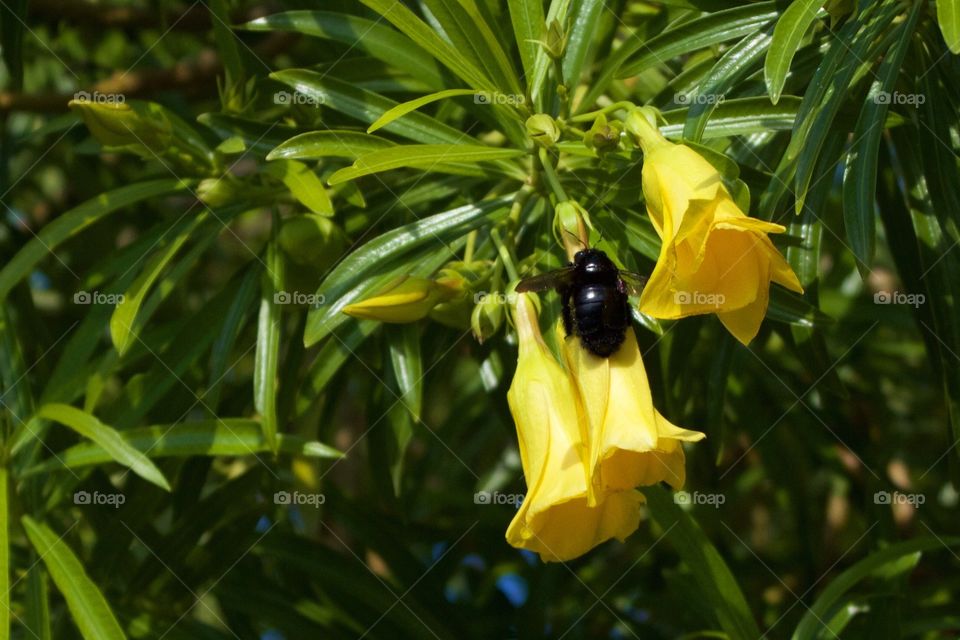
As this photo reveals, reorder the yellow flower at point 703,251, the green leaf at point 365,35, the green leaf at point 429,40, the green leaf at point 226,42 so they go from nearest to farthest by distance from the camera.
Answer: the yellow flower at point 703,251, the green leaf at point 429,40, the green leaf at point 365,35, the green leaf at point 226,42

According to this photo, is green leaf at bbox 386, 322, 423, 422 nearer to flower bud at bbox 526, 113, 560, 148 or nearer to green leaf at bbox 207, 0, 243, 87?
flower bud at bbox 526, 113, 560, 148

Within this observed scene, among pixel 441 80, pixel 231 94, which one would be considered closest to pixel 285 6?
pixel 231 94

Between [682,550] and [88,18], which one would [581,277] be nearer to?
[682,550]

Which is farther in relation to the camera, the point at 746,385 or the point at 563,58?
the point at 746,385

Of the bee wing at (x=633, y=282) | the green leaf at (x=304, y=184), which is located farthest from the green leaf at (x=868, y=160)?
the green leaf at (x=304, y=184)

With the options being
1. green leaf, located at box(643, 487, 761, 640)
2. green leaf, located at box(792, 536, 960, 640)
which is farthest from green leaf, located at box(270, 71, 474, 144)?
green leaf, located at box(792, 536, 960, 640)

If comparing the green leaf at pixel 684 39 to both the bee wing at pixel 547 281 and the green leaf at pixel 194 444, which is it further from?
the green leaf at pixel 194 444
